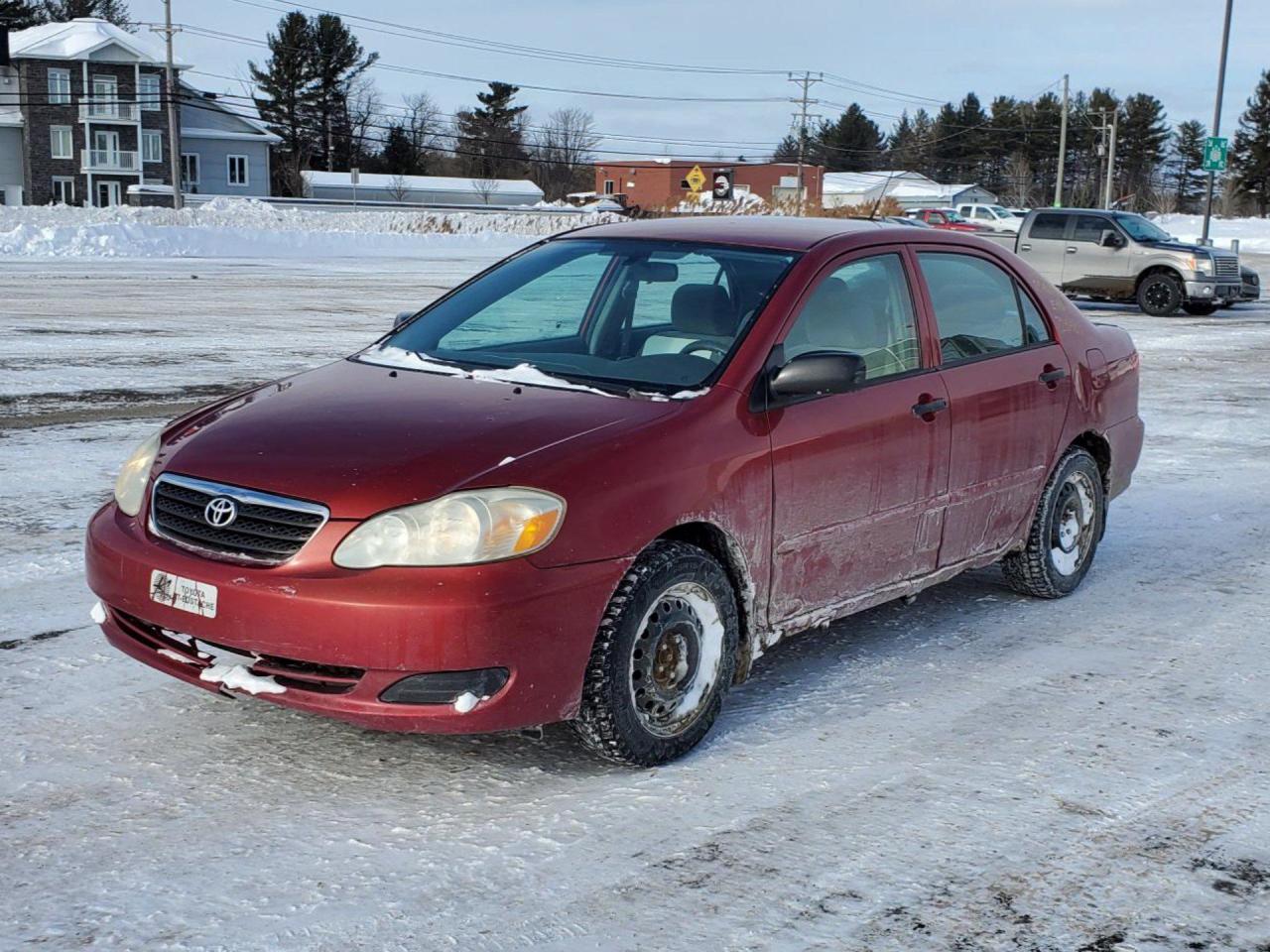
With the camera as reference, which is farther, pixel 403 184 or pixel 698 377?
pixel 403 184

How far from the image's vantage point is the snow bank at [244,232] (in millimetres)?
32156

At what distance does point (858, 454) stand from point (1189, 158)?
130867 millimetres

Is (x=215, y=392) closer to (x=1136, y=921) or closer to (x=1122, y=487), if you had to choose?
(x=1122, y=487)

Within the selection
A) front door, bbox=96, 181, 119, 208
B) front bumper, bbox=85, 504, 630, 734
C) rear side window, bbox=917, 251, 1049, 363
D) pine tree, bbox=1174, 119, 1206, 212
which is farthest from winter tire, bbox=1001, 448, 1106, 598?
pine tree, bbox=1174, 119, 1206, 212

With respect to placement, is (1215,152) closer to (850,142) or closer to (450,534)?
(450,534)

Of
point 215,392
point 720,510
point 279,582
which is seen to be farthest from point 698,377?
point 215,392

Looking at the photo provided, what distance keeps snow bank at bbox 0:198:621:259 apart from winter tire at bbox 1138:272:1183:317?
39.7ft

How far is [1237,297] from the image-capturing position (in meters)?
24.1

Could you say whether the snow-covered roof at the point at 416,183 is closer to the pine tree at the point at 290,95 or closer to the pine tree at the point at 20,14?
the pine tree at the point at 290,95

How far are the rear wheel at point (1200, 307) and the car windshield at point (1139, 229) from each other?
3.89ft

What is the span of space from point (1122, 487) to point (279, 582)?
4453mm

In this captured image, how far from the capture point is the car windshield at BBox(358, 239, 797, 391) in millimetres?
4758

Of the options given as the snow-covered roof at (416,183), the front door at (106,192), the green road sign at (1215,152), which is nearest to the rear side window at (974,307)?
the green road sign at (1215,152)

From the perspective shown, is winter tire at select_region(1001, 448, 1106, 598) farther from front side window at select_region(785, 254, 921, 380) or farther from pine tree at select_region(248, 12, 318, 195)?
pine tree at select_region(248, 12, 318, 195)
